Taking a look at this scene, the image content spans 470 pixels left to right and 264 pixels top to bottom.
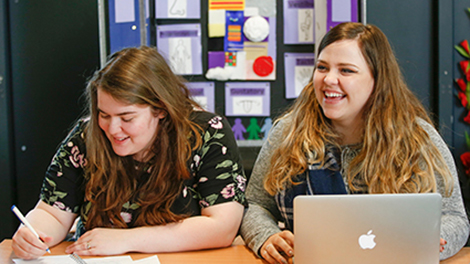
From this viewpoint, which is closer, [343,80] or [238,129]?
[343,80]

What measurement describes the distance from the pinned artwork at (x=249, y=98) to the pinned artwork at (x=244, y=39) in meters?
0.05

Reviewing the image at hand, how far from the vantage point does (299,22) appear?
8.68 feet

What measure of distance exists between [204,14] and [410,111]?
58.3 inches

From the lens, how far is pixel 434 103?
8.85 ft

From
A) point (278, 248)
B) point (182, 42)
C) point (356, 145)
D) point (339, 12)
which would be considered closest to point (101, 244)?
point (278, 248)

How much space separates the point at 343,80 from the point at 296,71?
1.20 metres

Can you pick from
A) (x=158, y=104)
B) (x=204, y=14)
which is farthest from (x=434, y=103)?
(x=158, y=104)

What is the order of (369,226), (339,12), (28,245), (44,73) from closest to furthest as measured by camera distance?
1. (369,226)
2. (28,245)
3. (339,12)
4. (44,73)

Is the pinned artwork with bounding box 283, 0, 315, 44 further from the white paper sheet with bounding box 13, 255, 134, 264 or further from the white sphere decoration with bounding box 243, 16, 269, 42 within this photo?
→ the white paper sheet with bounding box 13, 255, 134, 264

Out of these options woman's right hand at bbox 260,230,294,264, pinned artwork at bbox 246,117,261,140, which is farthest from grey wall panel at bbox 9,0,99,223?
woman's right hand at bbox 260,230,294,264

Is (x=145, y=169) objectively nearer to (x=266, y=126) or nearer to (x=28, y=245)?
(x=28, y=245)

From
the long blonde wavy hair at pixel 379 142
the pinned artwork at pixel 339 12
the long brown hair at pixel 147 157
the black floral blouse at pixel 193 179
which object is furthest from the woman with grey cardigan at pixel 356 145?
the pinned artwork at pixel 339 12

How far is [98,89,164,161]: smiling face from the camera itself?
1.42m

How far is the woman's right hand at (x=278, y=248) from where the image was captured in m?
1.30
